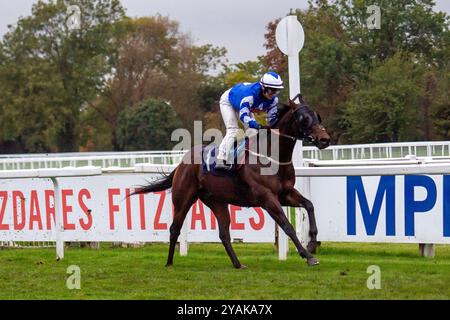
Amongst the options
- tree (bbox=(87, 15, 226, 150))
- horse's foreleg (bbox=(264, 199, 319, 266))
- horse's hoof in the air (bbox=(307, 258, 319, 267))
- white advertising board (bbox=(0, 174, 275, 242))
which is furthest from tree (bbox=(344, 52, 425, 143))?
tree (bbox=(87, 15, 226, 150))

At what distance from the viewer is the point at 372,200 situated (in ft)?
29.8

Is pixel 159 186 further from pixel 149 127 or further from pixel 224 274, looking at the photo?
pixel 149 127

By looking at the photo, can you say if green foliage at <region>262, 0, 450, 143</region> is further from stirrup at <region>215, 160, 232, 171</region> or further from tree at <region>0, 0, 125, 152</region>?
tree at <region>0, 0, 125, 152</region>

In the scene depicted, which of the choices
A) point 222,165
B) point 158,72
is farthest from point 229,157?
point 158,72

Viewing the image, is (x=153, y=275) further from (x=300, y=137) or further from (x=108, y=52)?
(x=108, y=52)

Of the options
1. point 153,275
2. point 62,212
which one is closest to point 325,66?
point 62,212

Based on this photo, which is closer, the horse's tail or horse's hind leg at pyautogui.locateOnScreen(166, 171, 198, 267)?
horse's hind leg at pyautogui.locateOnScreen(166, 171, 198, 267)

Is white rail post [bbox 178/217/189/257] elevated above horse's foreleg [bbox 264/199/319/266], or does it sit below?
below

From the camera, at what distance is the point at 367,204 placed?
30.0 feet

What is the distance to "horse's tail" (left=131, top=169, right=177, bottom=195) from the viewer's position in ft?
31.4

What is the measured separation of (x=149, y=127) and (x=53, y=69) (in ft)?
34.9

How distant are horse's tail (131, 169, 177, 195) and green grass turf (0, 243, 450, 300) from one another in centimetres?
75

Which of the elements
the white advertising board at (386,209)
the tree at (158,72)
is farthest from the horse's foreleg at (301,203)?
the tree at (158,72)

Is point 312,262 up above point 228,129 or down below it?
below
